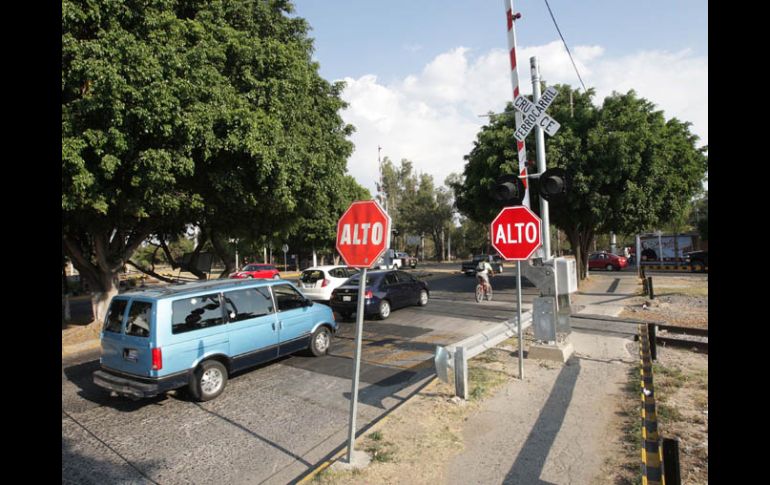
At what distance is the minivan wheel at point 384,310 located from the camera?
1295cm

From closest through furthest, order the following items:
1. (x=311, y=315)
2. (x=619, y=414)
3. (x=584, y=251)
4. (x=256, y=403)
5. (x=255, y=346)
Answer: (x=619, y=414) < (x=256, y=403) < (x=255, y=346) < (x=311, y=315) < (x=584, y=251)

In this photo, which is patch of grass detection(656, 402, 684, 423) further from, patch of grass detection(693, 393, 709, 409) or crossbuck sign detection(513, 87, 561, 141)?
crossbuck sign detection(513, 87, 561, 141)

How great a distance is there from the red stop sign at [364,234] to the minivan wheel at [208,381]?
3.49m

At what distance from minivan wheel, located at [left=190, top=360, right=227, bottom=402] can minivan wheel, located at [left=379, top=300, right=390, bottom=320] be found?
671 cm

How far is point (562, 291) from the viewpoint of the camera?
7676 mm

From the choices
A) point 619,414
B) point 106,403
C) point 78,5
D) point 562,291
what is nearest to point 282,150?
point 78,5

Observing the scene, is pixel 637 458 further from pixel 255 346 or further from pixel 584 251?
pixel 584 251

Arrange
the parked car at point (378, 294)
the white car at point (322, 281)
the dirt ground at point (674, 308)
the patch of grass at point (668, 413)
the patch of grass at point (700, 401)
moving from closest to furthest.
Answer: the patch of grass at point (668, 413) < the patch of grass at point (700, 401) < the dirt ground at point (674, 308) < the parked car at point (378, 294) < the white car at point (322, 281)

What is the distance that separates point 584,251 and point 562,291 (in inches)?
689

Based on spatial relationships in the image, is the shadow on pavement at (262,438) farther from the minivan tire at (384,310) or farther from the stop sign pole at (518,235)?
the minivan tire at (384,310)

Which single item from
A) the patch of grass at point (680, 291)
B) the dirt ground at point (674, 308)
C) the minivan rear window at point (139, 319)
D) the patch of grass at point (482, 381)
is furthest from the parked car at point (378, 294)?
the patch of grass at point (680, 291)

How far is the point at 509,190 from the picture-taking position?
6789mm

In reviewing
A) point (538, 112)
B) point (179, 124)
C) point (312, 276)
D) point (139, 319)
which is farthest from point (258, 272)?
point (538, 112)
